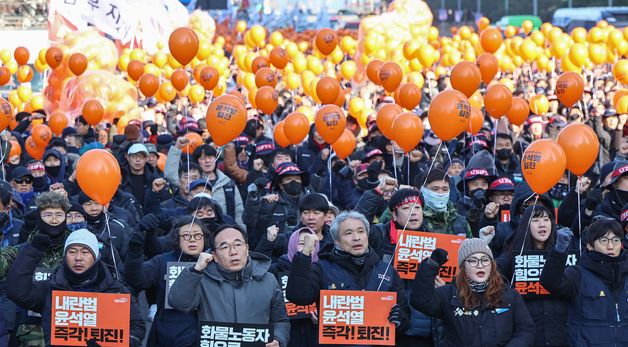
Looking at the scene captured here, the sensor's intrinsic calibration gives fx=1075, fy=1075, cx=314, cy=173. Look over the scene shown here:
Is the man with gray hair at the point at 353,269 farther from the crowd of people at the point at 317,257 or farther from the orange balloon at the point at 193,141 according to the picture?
the orange balloon at the point at 193,141

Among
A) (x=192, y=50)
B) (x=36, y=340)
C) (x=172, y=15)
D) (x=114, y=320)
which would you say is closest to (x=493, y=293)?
(x=114, y=320)

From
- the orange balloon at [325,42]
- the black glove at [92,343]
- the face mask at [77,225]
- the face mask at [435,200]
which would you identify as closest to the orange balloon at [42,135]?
the orange balloon at [325,42]

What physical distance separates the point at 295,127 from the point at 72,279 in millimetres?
5019

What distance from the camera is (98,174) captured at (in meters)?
6.19

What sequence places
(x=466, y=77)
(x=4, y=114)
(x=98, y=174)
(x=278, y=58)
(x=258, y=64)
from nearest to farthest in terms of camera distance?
(x=98, y=174)
(x=4, y=114)
(x=466, y=77)
(x=278, y=58)
(x=258, y=64)

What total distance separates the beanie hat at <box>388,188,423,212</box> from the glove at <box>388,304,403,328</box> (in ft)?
3.05

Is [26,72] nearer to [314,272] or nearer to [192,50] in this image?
[192,50]

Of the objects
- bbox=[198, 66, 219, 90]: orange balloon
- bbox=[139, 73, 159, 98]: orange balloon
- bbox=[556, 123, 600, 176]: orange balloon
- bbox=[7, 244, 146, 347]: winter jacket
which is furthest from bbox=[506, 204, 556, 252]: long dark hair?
bbox=[139, 73, 159, 98]: orange balloon

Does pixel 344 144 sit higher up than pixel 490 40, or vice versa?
pixel 490 40

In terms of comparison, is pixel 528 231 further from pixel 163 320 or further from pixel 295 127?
pixel 295 127

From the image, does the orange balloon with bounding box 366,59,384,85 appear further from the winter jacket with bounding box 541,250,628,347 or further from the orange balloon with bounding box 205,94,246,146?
the winter jacket with bounding box 541,250,628,347

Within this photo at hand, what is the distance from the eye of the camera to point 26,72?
17156mm

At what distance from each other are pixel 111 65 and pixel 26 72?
1.67m

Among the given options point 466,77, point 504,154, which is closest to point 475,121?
point 504,154
